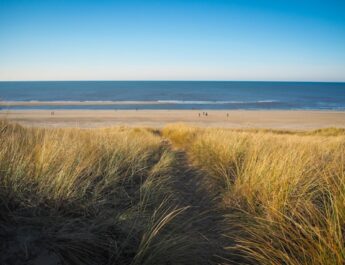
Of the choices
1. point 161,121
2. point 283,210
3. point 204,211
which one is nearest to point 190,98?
point 161,121

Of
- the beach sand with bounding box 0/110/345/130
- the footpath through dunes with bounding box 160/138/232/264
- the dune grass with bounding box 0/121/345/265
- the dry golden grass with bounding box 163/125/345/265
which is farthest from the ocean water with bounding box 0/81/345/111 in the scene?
the dry golden grass with bounding box 163/125/345/265

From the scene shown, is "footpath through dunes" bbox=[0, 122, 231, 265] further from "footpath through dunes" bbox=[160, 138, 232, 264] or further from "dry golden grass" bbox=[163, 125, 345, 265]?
"dry golden grass" bbox=[163, 125, 345, 265]

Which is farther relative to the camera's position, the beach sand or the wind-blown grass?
the beach sand

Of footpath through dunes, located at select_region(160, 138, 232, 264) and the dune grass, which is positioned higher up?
the dune grass

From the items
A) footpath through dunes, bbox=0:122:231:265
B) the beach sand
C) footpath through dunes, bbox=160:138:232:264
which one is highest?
footpath through dunes, bbox=0:122:231:265

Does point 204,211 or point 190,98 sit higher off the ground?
point 190,98

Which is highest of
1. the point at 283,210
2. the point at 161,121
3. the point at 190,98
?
the point at 190,98

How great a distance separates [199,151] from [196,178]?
192 centimetres

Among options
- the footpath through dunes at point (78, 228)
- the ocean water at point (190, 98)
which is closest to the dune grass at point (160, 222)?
the footpath through dunes at point (78, 228)

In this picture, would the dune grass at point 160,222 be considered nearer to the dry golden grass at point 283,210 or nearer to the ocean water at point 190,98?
the dry golden grass at point 283,210

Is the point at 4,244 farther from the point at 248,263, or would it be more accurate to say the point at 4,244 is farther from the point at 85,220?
the point at 248,263

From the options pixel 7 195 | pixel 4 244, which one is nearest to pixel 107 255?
pixel 4 244

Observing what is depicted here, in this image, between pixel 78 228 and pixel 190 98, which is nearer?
pixel 78 228

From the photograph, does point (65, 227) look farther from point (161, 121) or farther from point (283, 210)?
point (161, 121)
